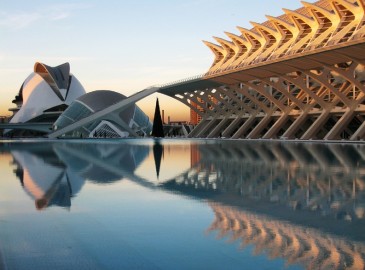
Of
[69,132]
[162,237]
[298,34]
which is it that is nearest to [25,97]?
[69,132]

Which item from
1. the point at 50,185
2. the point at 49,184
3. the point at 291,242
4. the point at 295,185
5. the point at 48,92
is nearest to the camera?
the point at 291,242

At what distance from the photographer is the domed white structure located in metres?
106

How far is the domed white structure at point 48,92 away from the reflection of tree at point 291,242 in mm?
100203

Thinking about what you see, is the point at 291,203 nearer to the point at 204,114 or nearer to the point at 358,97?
the point at 358,97

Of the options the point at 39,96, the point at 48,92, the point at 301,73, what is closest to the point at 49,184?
the point at 301,73

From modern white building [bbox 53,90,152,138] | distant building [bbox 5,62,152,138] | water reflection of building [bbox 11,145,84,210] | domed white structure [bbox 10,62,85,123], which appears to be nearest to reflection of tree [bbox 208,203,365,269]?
water reflection of building [bbox 11,145,84,210]

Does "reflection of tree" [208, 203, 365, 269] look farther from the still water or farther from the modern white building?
the modern white building

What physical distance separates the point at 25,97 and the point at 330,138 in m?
79.7

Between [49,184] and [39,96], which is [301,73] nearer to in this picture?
[49,184]

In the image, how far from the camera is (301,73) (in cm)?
5356

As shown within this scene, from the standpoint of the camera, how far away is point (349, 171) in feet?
52.2

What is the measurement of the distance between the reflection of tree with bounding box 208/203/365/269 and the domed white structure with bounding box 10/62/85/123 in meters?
100

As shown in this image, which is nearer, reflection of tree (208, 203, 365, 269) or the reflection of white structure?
reflection of tree (208, 203, 365, 269)

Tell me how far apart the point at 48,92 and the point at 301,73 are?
64869 millimetres
